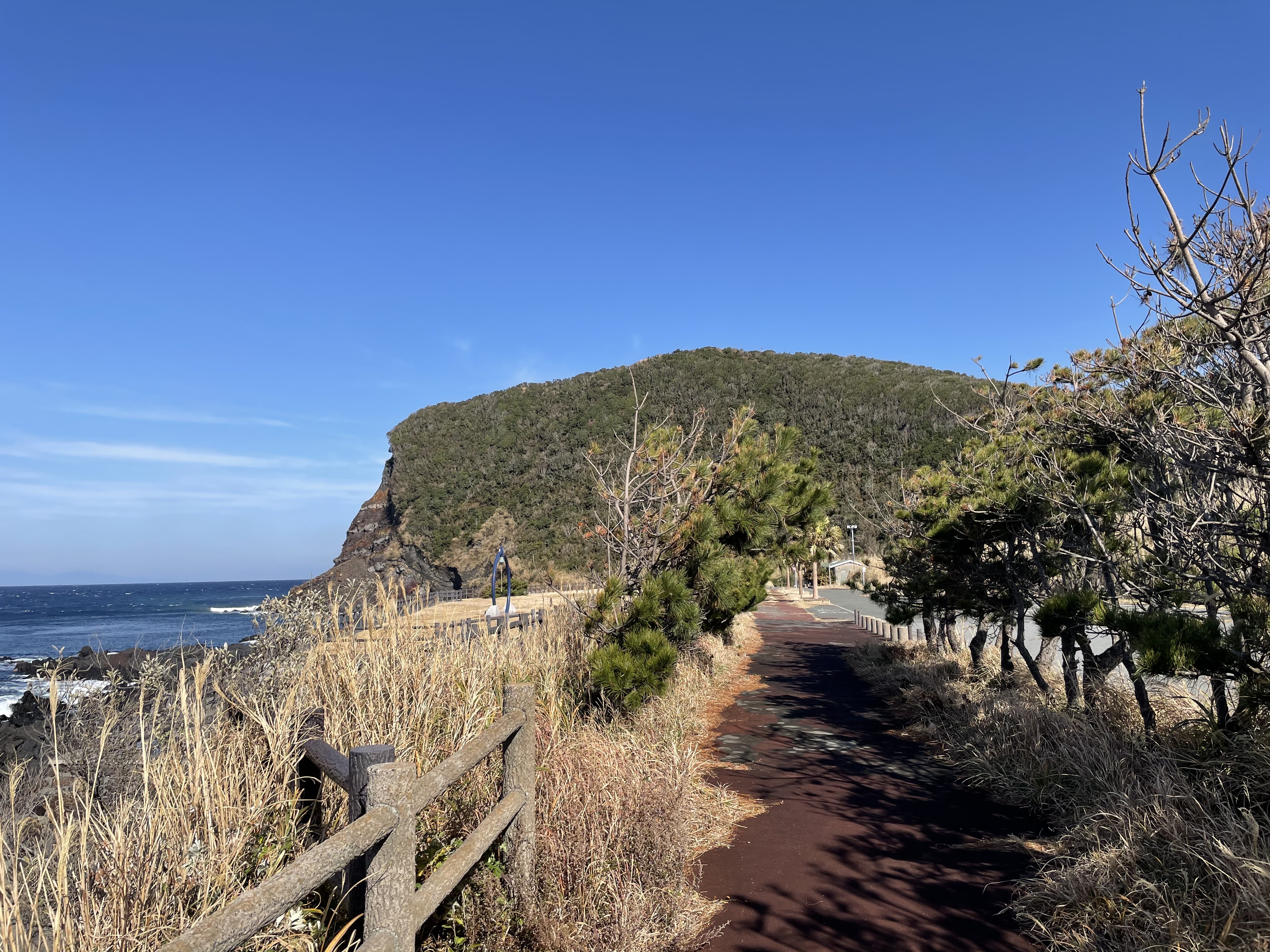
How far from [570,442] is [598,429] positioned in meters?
2.27

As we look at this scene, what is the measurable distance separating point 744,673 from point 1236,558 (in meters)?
8.61

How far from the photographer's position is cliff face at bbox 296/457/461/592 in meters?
49.5

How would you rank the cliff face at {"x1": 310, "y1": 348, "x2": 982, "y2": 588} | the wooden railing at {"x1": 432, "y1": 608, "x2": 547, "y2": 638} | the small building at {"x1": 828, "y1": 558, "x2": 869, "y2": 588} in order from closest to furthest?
the wooden railing at {"x1": 432, "y1": 608, "x2": 547, "y2": 638} → the small building at {"x1": 828, "y1": 558, "x2": 869, "y2": 588} → the cliff face at {"x1": 310, "y1": 348, "x2": 982, "y2": 588}

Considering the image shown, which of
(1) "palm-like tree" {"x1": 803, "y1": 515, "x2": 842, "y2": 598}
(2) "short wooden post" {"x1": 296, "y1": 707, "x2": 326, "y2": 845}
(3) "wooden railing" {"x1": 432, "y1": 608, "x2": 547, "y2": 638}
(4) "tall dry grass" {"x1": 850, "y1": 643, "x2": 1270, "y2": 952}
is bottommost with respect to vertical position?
(4) "tall dry grass" {"x1": 850, "y1": 643, "x2": 1270, "y2": 952}

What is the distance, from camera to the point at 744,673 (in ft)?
41.1

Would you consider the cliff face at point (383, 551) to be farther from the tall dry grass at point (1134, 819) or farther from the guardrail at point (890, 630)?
the tall dry grass at point (1134, 819)

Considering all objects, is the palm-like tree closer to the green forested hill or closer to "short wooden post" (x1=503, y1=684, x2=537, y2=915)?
"short wooden post" (x1=503, y1=684, x2=537, y2=915)

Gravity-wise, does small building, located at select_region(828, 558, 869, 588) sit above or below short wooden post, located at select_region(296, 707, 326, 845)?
below

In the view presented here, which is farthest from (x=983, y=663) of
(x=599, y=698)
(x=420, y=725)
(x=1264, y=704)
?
(x=420, y=725)

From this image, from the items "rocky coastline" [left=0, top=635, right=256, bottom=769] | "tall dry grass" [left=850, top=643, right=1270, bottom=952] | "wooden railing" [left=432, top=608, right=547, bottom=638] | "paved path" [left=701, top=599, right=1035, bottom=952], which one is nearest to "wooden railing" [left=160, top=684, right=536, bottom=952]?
"paved path" [left=701, top=599, right=1035, bottom=952]

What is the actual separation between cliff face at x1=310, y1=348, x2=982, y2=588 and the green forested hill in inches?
5.2

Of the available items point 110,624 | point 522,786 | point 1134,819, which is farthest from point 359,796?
point 110,624

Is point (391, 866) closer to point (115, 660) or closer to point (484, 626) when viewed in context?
point (484, 626)

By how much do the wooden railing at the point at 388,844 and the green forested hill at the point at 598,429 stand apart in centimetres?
3752
